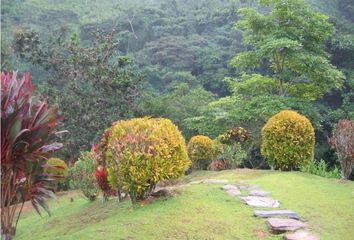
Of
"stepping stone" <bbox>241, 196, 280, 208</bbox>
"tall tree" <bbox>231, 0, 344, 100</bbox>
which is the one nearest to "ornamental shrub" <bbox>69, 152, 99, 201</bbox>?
"stepping stone" <bbox>241, 196, 280, 208</bbox>

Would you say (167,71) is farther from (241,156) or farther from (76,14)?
(241,156)

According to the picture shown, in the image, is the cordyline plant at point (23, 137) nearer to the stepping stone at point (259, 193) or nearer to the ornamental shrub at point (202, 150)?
the stepping stone at point (259, 193)

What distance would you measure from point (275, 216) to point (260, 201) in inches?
36.0

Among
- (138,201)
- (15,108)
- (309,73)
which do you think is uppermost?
(309,73)

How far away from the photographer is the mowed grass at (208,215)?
487 cm

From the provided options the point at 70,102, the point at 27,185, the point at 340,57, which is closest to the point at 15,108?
the point at 27,185

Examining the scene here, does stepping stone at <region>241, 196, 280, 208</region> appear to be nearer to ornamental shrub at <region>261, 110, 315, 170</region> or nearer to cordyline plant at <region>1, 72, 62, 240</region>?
cordyline plant at <region>1, 72, 62, 240</region>

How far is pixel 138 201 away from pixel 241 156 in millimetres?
6308

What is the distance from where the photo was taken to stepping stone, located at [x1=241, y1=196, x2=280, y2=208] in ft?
20.3

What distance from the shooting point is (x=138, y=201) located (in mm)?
6297

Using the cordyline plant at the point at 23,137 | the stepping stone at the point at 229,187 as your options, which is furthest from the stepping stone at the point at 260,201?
the cordyline plant at the point at 23,137

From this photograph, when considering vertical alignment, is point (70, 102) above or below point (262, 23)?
below

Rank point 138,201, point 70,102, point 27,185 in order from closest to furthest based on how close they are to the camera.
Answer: point 27,185
point 138,201
point 70,102

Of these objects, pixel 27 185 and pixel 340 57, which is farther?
pixel 340 57
